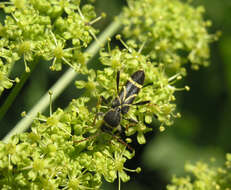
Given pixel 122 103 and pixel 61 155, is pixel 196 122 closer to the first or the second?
pixel 122 103

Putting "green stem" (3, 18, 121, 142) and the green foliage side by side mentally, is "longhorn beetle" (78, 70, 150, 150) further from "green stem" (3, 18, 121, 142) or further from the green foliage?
the green foliage

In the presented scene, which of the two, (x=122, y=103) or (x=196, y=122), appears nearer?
(x=122, y=103)

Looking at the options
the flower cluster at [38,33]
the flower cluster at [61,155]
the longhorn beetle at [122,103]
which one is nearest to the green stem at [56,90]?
the flower cluster at [61,155]

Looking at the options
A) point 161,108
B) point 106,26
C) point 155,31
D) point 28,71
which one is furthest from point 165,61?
point 28,71

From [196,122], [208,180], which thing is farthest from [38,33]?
[196,122]

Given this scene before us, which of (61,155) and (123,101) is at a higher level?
(123,101)
